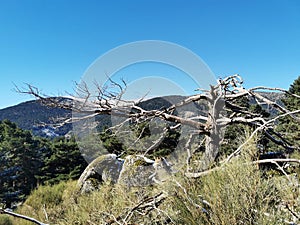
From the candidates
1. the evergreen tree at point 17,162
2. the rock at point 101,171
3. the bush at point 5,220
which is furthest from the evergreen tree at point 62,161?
the bush at point 5,220

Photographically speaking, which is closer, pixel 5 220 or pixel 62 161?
pixel 5 220

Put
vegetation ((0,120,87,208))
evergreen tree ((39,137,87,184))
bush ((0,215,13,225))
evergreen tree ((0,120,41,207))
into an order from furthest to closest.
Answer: evergreen tree ((39,137,87,184)) → vegetation ((0,120,87,208)) → evergreen tree ((0,120,41,207)) → bush ((0,215,13,225))

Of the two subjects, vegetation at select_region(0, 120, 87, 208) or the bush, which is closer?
the bush

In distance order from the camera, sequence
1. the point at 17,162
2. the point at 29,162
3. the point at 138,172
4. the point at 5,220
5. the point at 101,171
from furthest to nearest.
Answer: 1. the point at 29,162
2. the point at 17,162
3. the point at 101,171
4. the point at 5,220
5. the point at 138,172

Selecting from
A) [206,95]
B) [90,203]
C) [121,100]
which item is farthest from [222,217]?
[121,100]

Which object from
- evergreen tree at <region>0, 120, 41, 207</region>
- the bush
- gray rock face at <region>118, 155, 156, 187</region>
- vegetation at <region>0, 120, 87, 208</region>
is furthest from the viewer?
vegetation at <region>0, 120, 87, 208</region>

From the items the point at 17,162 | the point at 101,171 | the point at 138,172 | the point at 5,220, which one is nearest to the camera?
the point at 138,172

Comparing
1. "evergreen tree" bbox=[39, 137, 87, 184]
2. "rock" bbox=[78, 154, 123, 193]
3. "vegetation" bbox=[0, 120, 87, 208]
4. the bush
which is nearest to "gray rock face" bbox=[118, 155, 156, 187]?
"rock" bbox=[78, 154, 123, 193]

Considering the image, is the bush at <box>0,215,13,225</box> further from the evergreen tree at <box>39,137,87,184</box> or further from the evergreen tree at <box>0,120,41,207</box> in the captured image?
the evergreen tree at <box>39,137,87,184</box>

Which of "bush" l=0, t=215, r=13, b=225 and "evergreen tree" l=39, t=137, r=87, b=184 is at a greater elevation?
"evergreen tree" l=39, t=137, r=87, b=184

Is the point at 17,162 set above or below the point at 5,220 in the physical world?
above

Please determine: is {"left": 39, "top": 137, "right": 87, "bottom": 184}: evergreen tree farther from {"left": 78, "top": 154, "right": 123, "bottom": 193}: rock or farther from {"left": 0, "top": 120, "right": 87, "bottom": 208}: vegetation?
{"left": 78, "top": 154, "right": 123, "bottom": 193}: rock

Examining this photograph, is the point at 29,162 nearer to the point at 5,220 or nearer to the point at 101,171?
the point at 5,220

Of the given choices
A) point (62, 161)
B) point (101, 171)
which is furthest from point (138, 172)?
point (62, 161)
